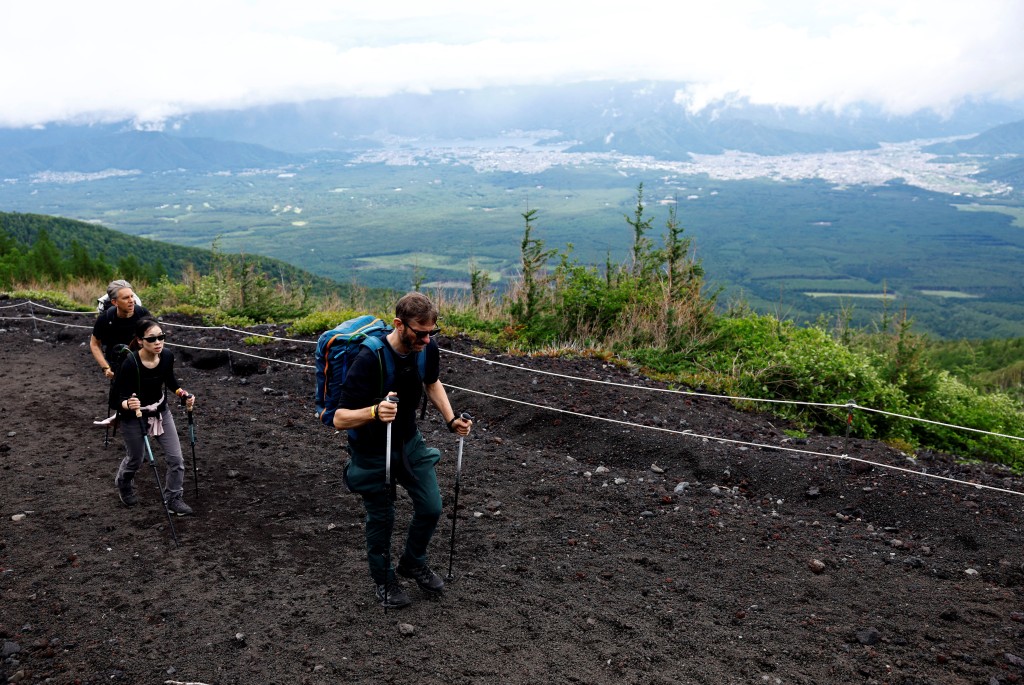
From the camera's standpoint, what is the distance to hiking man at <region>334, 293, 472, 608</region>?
4168 mm

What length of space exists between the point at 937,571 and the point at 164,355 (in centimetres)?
657

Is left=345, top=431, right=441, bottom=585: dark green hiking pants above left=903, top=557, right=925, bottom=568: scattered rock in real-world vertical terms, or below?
above

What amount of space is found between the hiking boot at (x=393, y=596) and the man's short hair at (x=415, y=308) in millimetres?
1914

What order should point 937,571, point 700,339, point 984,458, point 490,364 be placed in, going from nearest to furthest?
1. point 937,571
2. point 984,458
3. point 490,364
4. point 700,339

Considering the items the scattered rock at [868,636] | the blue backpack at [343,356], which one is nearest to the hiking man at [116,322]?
the blue backpack at [343,356]

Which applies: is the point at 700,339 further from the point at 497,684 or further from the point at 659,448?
the point at 497,684

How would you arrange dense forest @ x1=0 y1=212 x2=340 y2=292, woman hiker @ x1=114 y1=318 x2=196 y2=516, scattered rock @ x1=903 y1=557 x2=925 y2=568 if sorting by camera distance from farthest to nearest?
dense forest @ x1=0 y1=212 x2=340 y2=292
woman hiker @ x1=114 y1=318 x2=196 y2=516
scattered rock @ x1=903 y1=557 x2=925 y2=568

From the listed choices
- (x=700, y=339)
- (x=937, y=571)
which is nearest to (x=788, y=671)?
(x=937, y=571)

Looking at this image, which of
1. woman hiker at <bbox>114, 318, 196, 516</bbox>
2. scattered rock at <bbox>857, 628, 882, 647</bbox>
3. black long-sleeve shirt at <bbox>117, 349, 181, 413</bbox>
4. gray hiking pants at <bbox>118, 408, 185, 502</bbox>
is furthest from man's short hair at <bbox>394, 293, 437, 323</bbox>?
scattered rock at <bbox>857, 628, 882, 647</bbox>

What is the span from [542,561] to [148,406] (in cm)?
365

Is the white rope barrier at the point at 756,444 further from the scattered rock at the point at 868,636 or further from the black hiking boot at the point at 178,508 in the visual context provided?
the black hiking boot at the point at 178,508

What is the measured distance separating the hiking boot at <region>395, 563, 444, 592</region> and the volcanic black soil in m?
0.10

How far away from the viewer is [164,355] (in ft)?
20.4

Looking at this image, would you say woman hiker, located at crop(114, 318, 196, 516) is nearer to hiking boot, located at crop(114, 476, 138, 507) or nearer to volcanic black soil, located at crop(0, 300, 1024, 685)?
hiking boot, located at crop(114, 476, 138, 507)
